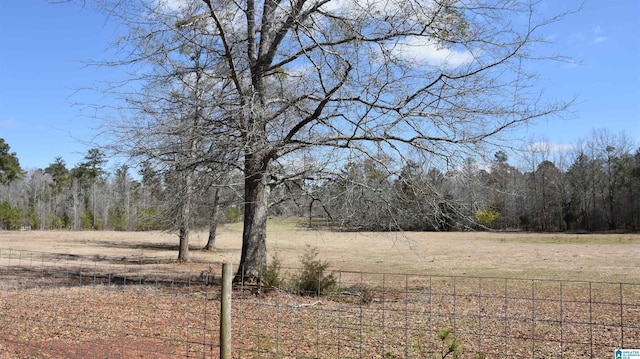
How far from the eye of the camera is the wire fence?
6129 mm

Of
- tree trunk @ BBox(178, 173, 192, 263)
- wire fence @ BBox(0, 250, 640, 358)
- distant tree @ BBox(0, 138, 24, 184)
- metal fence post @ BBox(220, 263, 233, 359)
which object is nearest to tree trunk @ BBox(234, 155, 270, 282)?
wire fence @ BBox(0, 250, 640, 358)

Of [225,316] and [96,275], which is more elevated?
[225,316]

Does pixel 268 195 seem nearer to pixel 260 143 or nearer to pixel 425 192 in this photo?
pixel 260 143

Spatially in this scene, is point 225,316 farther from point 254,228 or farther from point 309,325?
point 254,228

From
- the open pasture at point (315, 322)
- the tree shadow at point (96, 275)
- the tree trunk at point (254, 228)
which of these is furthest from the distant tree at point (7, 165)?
the tree trunk at point (254, 228)

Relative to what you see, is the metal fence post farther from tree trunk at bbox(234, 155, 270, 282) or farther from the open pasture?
tree trunk at bbox(234, 155, 270, 282)

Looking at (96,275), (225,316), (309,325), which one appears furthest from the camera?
(96,275)

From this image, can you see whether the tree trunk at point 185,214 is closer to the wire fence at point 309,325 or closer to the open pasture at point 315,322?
the open pasture at point 315,322

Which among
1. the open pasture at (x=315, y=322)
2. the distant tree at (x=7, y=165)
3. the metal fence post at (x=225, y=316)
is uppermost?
the distant tree at (x=7, y=165)

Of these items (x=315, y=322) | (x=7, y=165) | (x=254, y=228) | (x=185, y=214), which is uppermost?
(x=7, y=165)

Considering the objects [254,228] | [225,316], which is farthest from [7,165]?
[225,316]

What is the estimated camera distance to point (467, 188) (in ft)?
32.0

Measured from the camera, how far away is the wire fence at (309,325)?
613 cm

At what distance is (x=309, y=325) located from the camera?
26.6ft
